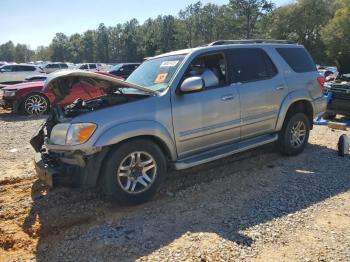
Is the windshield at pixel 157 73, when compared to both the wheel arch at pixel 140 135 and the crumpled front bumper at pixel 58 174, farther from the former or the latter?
the crumpled front bumper at pixel 58 174

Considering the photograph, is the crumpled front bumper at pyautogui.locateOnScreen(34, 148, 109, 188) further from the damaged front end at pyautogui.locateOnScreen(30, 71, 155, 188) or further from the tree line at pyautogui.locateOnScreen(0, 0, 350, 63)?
the tree line at pyautogui.locateOnScreen(0, 0, 350, 63)

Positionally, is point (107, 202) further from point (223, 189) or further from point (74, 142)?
point (223, 189)

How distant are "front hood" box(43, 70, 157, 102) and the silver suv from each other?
0.01 metres

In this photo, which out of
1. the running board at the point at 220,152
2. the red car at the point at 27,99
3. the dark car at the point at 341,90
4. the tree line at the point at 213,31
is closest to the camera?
the running board at the point at 220,152

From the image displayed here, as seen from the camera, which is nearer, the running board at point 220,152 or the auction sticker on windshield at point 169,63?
the running board at point 220,152

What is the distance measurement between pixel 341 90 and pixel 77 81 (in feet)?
24.0

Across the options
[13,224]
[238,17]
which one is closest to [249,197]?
[13,224]

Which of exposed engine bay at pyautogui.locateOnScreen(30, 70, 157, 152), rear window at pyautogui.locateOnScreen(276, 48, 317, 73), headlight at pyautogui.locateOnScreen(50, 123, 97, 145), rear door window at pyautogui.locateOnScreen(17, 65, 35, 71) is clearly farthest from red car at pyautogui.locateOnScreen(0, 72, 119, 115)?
rear door window at pyautogui.locateOnScreen(17, 65, 35, 71)

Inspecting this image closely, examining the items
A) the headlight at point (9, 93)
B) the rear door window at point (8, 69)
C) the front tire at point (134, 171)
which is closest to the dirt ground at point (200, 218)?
the front tire at point (134, 171)

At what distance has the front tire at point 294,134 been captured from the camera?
6293mm

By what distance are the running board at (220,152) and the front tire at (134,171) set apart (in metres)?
0.30

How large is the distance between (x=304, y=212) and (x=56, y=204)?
120 inches

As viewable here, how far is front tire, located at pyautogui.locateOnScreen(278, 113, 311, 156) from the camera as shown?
6293mm

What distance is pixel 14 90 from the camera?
12.2 meters
